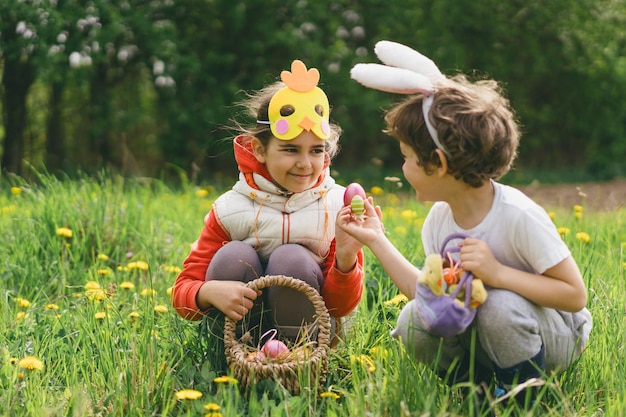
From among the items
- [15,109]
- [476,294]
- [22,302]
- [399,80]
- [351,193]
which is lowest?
[15,109]

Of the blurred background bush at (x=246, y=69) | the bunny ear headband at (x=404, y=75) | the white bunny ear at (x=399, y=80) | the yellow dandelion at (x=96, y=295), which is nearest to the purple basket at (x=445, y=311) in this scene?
the bunny ear headband at (x=404, y=75)

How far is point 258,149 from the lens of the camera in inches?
104

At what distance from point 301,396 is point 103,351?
699 millimetres

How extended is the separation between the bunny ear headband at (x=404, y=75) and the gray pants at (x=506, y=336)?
0.42m

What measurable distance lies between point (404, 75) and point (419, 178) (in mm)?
273

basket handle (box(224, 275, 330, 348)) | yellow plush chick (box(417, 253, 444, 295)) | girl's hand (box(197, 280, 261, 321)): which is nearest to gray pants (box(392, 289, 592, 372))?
yellow plush chick (box(417, 253, 444, 295))

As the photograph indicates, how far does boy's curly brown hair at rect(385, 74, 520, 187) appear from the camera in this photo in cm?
204

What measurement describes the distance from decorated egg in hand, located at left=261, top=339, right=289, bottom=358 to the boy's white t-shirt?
1.99 feet

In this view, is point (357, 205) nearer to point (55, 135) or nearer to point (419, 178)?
point (419, 178)

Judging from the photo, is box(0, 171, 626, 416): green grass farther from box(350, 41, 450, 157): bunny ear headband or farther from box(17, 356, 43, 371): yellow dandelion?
box(350, 41, 450, 157): bunny ear headband

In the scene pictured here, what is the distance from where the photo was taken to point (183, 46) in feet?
26.6

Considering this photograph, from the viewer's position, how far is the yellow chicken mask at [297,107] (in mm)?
2498

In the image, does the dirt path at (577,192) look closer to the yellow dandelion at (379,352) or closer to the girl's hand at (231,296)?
the yellow dandelion at (379,352)

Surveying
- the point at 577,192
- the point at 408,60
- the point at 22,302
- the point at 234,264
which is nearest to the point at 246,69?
the point at 577,192
